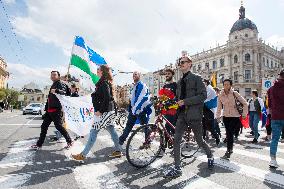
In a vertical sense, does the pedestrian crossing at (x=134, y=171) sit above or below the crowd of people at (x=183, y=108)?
below

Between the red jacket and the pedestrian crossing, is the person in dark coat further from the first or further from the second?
the red jacket

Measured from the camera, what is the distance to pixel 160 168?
5.39 m

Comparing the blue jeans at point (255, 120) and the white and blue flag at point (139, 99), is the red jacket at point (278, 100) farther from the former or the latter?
the blue jeans at point (255, 120)

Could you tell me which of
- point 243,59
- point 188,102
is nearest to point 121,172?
point 188,102

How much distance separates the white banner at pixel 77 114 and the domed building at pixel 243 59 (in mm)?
63637

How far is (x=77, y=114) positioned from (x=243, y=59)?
70.9 metres

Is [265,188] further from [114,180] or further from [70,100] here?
[70,100]

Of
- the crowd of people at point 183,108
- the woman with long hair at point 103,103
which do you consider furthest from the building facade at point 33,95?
the woman with long hair at point 103,103

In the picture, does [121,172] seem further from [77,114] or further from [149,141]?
[77,114]

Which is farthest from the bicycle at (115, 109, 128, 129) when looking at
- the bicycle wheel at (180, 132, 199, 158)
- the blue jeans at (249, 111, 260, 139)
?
the bicycle wheel at (180, 132, 199, 158)

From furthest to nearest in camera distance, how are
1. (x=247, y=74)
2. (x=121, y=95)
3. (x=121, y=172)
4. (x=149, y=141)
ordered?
(x=247, y=74), (x=121, y=95), (x=149, y=141), (x=121, y=172)

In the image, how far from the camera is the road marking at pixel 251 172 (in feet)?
15.3

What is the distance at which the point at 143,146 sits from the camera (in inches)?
219

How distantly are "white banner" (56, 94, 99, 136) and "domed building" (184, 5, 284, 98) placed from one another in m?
63.6
